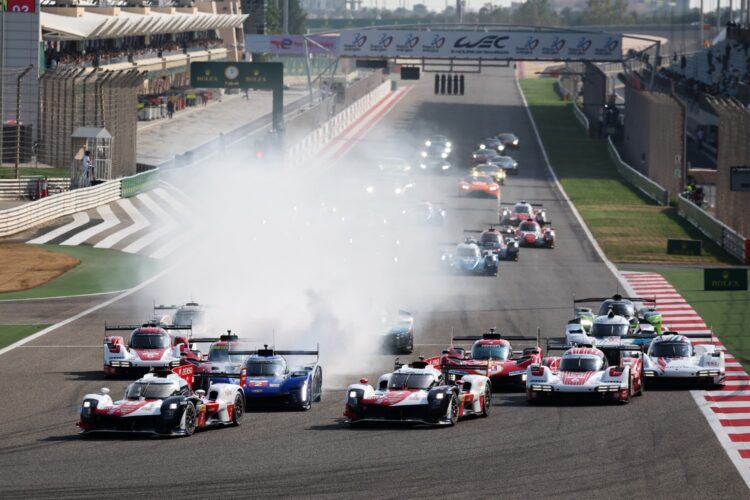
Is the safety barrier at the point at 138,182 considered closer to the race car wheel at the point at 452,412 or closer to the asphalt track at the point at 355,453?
the asphalt track at the point at 355,453

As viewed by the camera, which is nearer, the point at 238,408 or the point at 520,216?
the point at 238,408

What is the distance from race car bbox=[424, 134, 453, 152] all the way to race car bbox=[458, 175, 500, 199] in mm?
15992

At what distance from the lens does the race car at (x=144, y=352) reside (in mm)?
33219

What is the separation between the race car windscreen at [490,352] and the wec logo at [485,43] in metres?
71.4

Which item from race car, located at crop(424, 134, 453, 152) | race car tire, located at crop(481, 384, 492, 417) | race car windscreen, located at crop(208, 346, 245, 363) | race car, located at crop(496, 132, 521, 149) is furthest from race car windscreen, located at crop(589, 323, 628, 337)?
race car, located at crop(496, 132, 521, 149)

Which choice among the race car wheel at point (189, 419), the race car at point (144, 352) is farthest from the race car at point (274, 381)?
the race car at point (144, 352)

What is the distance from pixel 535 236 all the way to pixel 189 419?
126ft

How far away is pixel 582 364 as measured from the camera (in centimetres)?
3081

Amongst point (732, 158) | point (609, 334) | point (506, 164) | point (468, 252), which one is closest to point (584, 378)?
point (609, 334)

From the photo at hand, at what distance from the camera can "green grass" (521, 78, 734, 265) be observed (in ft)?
201

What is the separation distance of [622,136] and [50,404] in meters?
91.7

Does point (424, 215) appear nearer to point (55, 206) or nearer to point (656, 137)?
point (55, 206)

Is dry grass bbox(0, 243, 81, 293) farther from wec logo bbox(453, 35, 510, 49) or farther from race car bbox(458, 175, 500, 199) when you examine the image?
wec logo bbox(453, 35, 510, 49)

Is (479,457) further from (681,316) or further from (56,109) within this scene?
(56,109)
